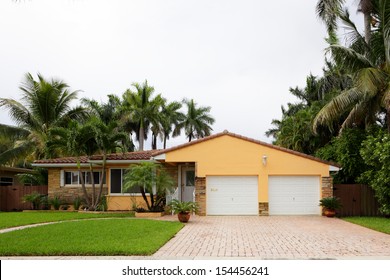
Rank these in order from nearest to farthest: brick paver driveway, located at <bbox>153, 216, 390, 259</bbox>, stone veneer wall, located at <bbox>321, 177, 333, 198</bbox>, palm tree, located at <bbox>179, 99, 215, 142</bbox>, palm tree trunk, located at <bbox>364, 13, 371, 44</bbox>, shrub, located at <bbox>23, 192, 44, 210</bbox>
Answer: brick paver driveway, located at <bbox>153, 216, 390, 259</bbox> < stone veneer wall, located at <bbox>321, 177, 333, 198</bbox> < palm tree trunk, located at <bbox>364, 13, 371, 44</bbox> < shrub, located at <bbox>23, 192, 44, 210</bbox> < palm tree, located at <bbox>179, 99, 215, 142</bbox>

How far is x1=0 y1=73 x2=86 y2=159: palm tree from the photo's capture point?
30516 mm

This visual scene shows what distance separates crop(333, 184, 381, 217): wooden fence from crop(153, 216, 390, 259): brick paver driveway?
14.0ft

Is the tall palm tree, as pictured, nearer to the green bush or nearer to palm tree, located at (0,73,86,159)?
palm tree, located at (0,73,86,159)

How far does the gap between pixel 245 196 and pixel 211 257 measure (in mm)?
11887

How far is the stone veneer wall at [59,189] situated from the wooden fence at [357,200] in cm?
1263

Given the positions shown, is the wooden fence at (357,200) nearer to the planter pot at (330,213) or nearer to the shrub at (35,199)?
the planter pot at (330,213)

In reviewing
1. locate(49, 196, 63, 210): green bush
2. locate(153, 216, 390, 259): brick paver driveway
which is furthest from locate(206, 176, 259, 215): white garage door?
locate(49, 196, 63, 210): green bush

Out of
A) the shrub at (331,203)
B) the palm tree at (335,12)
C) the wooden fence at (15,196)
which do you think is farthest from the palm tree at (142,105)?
the shrub at (331,203)

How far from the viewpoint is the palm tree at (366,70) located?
20.3 m

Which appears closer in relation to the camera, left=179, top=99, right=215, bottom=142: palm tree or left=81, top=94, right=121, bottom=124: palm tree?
left=81, top=94, right=121, bottom=124: palm tree

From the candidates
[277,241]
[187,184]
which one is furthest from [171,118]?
[277,241]

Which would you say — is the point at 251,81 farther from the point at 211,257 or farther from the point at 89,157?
the point at 211,257

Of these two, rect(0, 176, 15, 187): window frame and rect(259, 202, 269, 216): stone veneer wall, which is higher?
rect(0, 176, 15, 187): window frame

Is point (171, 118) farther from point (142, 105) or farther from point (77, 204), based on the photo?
point (77, 204)
